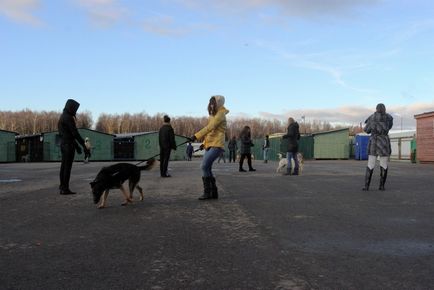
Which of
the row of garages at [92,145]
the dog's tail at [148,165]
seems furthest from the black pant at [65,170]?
the row of garages at [92,145]

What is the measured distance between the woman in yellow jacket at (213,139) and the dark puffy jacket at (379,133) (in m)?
3.90

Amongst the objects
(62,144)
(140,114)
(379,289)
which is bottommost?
(379,289)

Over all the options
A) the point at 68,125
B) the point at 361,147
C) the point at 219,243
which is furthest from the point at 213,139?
the point at 361,147

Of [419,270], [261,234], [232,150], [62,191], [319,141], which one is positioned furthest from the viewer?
[319,141]

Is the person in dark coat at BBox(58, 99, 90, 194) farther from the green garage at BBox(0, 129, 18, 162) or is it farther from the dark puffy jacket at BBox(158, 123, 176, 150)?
the green garage at BBox(0, 129, 18, 162)

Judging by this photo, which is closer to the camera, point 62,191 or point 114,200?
point 114,200

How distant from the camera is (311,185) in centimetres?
1189

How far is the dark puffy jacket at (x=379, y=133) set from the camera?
10.9 meters

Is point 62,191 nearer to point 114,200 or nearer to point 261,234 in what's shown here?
point 114,200

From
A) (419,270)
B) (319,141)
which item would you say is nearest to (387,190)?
(419,270)

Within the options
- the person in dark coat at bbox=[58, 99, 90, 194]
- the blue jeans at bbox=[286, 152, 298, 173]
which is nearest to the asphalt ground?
the person in dark coat at bbox=[58, 99, 90, 194]

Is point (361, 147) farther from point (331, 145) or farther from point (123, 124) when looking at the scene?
point (123, 124)

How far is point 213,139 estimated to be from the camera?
9.07 meters

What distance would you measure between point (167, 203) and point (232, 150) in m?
27.2
